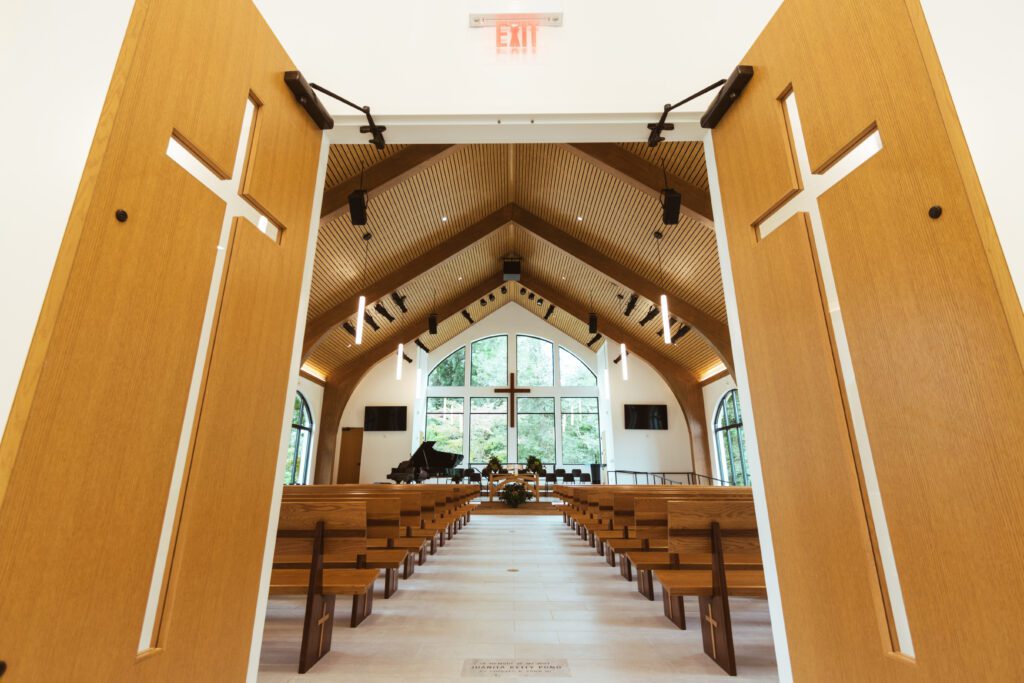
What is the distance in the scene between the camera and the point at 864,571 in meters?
0.92

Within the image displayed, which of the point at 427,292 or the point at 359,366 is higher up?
the point at 427,292

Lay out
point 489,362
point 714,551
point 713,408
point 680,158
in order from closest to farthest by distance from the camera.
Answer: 1. point 714,551
2. point 680,158
3. point 713,408
4. point 489,362

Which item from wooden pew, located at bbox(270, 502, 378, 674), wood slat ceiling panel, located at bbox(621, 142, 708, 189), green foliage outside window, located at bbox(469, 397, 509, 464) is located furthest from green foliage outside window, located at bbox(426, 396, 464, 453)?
wooden pew, located at bbox(270, 502, 378, 674)

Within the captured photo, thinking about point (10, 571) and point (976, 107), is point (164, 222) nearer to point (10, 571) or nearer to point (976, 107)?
point (10, 571)

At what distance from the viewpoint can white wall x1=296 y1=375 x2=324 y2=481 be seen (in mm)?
11198

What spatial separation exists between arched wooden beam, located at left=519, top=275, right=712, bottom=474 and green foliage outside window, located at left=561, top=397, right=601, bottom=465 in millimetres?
2354

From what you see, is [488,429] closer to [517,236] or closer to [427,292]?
[427,292]

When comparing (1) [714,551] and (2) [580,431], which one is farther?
(2) [580,431]

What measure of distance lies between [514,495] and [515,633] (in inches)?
292

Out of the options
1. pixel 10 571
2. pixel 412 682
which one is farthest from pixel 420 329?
pixel 10 571

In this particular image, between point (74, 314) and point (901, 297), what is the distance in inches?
60.1

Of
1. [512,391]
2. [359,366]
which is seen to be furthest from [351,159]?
[512,391]

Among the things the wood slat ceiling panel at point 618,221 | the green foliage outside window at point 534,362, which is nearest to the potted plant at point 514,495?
the green foliage outside window at point 534,362

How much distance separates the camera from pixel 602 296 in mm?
11047
